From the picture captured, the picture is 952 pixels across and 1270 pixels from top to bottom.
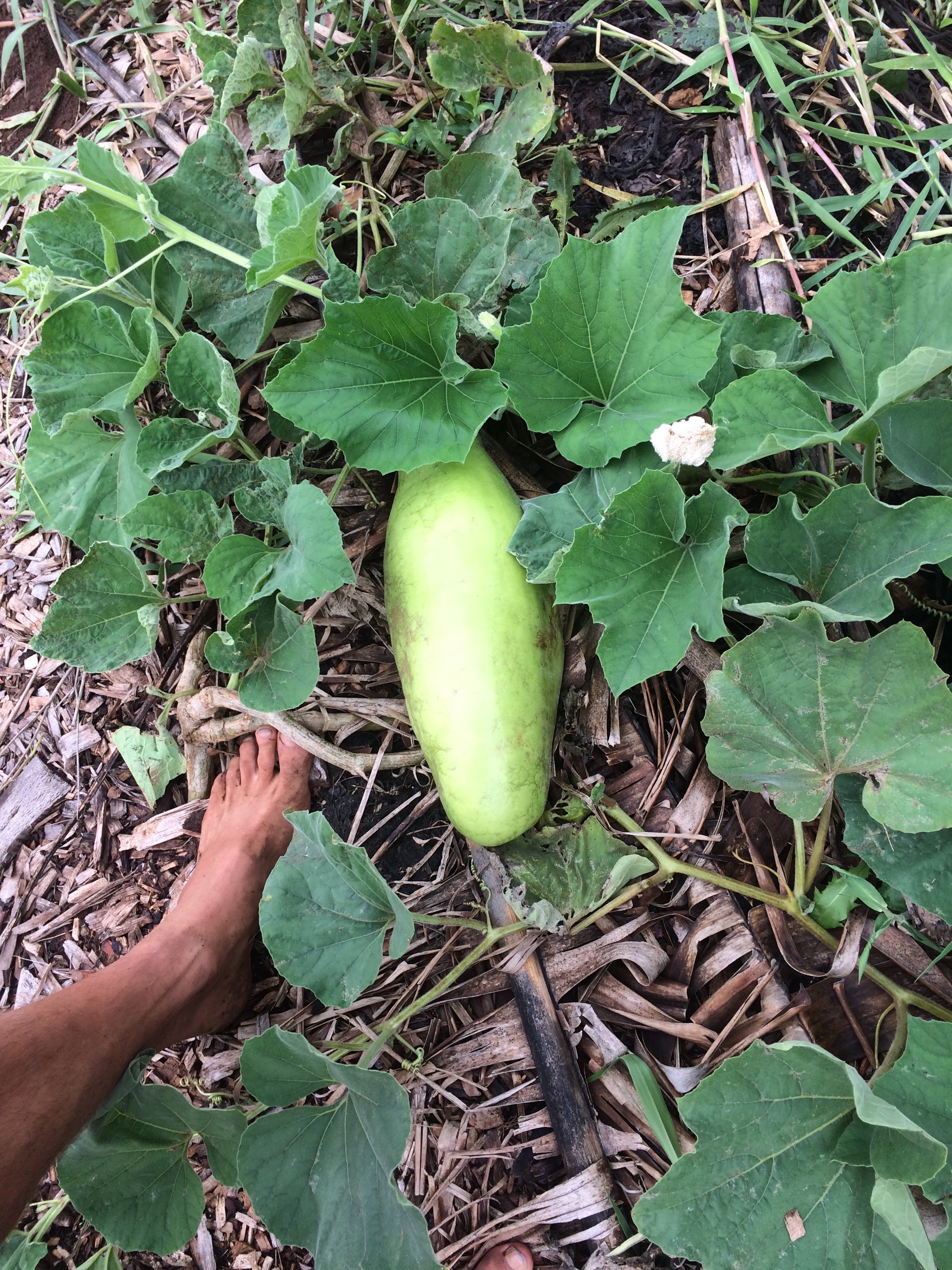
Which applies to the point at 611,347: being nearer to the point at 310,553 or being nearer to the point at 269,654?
the point at 310,553

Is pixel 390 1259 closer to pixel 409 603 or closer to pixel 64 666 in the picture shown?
pixel 409 603

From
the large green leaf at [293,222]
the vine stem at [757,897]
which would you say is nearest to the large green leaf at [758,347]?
the large green leaf at [293,222]

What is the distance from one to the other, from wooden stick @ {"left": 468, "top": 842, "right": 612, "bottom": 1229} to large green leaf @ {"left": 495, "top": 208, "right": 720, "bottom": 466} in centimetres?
88

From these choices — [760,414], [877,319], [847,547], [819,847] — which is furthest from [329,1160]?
[877,319]

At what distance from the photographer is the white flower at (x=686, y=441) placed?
4.70 feet

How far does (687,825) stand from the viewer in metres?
1.70

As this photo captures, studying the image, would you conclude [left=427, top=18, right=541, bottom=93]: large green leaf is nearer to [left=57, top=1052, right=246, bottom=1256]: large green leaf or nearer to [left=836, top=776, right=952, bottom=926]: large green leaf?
[left=836, top=776, right=952, bottom=926]: large green leaf

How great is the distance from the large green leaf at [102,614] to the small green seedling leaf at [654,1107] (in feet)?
4.00

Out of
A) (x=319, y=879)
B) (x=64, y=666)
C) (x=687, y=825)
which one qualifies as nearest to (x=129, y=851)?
(x=64, y=666)

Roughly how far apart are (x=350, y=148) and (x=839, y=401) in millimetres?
1254

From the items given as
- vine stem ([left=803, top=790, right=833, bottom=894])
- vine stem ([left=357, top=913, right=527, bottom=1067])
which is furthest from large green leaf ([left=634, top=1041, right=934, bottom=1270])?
vine stem ([left=357, top=913, right=527, bottom=1067])

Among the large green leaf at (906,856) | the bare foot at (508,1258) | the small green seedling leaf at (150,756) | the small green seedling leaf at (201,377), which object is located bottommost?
the bare foot at (508,1258)

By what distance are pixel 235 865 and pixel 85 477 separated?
878mm

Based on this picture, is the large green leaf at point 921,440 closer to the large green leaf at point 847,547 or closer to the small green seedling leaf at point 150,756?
the large green leaf at point 847,547
